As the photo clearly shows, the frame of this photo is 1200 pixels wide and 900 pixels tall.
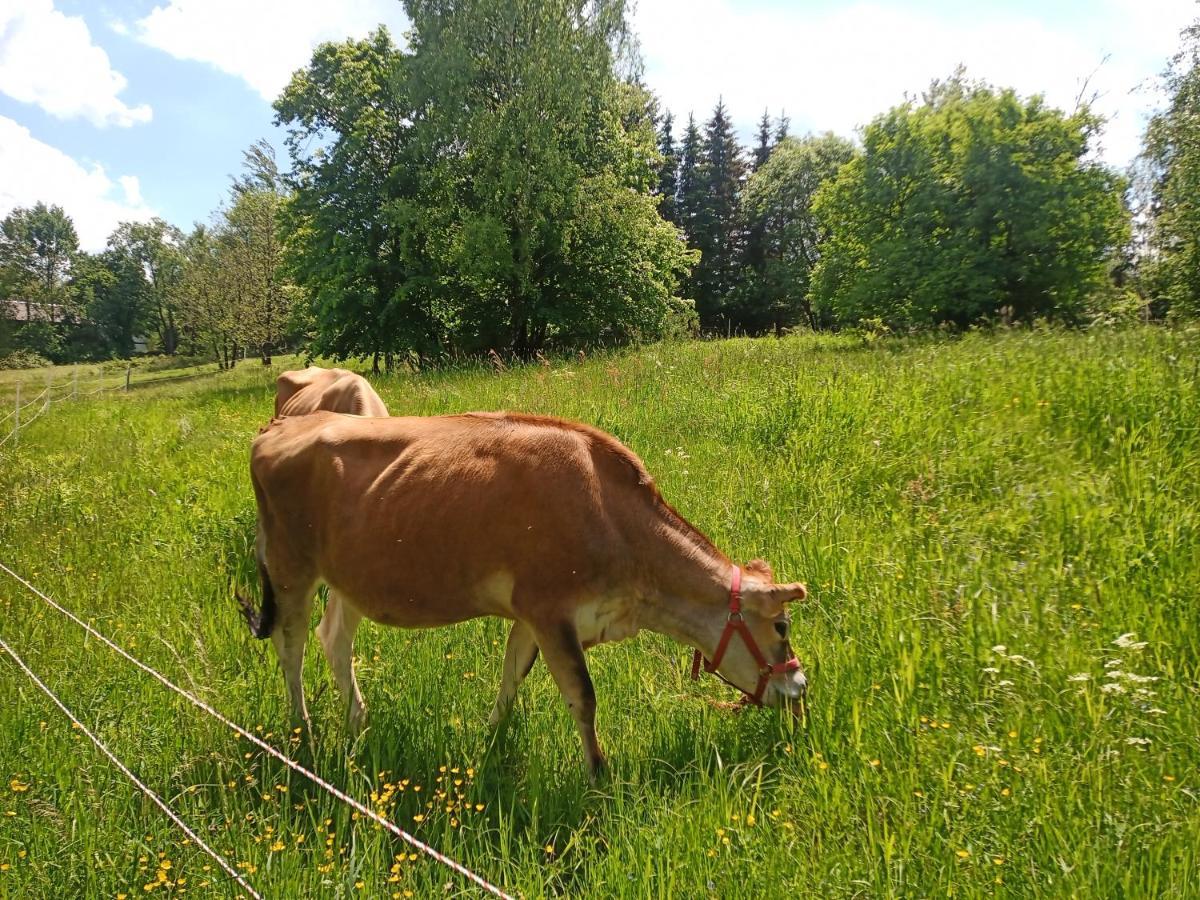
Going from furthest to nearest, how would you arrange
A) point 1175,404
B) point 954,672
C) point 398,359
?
point 398,359 < point 1175,404 < point 954,672

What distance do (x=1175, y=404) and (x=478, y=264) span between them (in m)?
17.6

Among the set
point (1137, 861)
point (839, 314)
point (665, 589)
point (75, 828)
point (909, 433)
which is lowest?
point (75, 828)

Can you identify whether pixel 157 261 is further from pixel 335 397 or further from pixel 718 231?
pixel 335 397

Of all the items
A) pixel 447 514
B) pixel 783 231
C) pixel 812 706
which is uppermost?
pixel 783 231

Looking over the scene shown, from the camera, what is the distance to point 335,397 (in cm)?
→ 572

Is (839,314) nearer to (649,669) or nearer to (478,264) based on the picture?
(478,264)

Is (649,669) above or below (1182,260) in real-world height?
below

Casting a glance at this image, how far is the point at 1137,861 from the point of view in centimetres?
207

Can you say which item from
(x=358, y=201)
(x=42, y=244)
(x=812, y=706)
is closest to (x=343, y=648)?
(x=812, y=706)

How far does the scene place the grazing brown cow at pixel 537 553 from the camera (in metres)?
3.22

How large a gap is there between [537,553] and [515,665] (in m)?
0.86

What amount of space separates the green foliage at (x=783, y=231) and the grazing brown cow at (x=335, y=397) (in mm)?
43013

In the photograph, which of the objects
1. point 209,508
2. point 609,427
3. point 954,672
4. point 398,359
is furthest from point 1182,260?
point 398,359

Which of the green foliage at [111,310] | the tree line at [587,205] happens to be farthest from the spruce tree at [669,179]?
the green foliage at [111,310]
